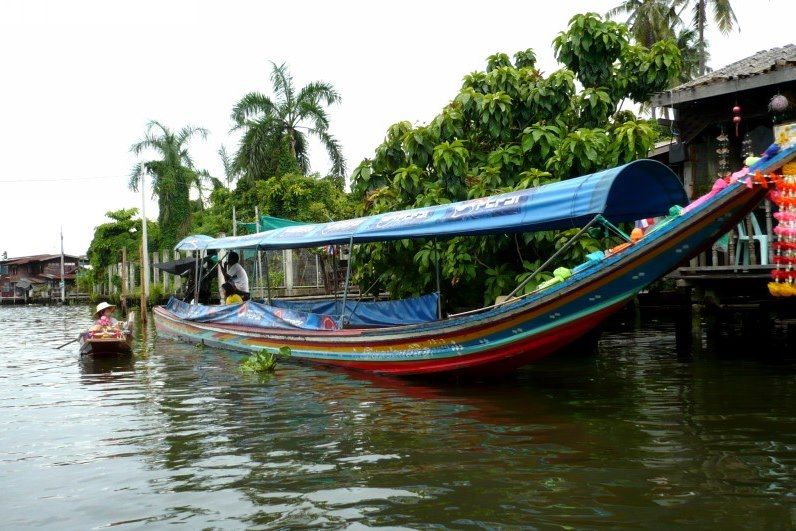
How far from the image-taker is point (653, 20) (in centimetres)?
2261

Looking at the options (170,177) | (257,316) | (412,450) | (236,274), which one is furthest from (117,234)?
(412,450)

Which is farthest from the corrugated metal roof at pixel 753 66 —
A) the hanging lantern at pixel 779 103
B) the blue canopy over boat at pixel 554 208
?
the blue canopy over boat at pixel 554 208

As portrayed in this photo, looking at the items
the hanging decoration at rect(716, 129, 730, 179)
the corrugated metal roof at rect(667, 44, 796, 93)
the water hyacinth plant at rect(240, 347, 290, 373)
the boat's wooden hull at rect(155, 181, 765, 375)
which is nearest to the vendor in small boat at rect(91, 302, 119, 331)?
the water hyacinth plant at rect(240, 347, 290, 373)

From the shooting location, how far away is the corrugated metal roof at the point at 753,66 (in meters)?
9.81

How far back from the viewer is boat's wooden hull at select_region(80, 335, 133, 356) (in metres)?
12.3

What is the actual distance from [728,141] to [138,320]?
2290 centimetres

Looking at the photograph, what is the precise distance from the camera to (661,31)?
22781 millimetres

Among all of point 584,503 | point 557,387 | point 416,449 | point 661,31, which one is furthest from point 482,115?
point 661,31

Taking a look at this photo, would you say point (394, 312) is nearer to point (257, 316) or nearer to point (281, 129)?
point (257, 316)

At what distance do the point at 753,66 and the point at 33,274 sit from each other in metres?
61.2

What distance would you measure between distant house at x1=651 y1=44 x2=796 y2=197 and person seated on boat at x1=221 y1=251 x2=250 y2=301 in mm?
8754

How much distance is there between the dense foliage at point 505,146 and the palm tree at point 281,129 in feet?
49.2

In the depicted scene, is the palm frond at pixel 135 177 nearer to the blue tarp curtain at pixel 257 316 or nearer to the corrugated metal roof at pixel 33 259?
the blue tarp curtain at pixel 257 316

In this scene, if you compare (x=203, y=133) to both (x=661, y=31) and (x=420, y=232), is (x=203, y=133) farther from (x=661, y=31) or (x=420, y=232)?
(x=420, y=232)
